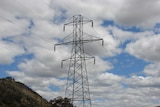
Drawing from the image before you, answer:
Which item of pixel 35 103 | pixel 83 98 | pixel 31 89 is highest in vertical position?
pixel 31 89

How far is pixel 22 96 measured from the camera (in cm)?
10338

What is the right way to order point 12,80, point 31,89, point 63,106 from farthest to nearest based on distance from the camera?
point 31,89
point 12,80
point 63,106

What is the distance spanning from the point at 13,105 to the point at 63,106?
13.4 m

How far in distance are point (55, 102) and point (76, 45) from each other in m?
40.5

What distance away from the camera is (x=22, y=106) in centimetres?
9450

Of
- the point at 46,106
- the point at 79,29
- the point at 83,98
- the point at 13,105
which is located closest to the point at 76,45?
the point at 79,29

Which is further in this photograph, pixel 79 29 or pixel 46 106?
pixel 46 106

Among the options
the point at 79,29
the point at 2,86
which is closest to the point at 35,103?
the point at 2,86

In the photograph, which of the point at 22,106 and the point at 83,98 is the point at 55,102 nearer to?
the point at 22,106

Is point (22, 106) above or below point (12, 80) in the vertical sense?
below

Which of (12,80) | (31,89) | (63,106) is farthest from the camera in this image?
(31,89)

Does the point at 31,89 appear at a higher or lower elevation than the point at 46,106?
higher

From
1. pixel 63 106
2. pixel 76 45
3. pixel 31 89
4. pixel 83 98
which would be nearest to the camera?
pixel 83 98

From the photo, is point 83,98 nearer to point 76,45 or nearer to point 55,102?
point 76,45
